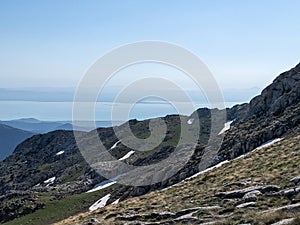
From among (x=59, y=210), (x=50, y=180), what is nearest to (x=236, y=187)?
(x=59, y=210)

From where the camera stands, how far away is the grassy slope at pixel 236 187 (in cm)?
2528

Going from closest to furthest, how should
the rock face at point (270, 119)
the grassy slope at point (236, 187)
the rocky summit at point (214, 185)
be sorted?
the grassy slope at point (236, 187), the rocky summit at point (214, 185), the rock face at point (270, 119)

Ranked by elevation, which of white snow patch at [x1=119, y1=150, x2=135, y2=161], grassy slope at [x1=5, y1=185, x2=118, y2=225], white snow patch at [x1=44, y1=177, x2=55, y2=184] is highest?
white snow patch at [x1=119, y1=150, x2=135, y2=161]

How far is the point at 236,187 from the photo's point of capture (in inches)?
1375

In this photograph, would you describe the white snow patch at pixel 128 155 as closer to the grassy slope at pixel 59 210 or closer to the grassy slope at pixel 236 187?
the grassy slope at pixel 59 210

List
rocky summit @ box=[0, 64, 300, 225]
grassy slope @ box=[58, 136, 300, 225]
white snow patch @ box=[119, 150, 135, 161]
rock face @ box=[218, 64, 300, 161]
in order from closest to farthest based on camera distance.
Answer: grassy slope @ box=[58, 136, 300, 225], rocky summit @ box=[0, 64, 300, 225], rock face @ box=[218, 64, 300, 161], white snow patch @ box=[119, 150, 135, 161]

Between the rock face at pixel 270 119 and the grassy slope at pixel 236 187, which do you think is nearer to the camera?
the grassy slope at pixel 236 187

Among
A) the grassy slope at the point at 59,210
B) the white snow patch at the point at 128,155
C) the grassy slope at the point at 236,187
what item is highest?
the grassy slope at the point at 236,187

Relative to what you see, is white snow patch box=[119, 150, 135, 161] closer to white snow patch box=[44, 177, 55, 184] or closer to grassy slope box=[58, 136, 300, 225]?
white snow patch box=[44, 177, 55, 184]

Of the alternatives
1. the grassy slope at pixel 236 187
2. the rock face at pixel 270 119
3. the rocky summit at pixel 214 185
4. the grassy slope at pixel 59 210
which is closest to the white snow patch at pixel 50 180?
the rocky summit at pixel 214 185

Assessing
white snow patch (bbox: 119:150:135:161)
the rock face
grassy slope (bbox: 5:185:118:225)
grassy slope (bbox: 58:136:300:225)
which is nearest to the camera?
grassy slope (bbox: 58:136:300:225)

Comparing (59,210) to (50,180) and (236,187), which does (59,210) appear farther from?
(50,180)

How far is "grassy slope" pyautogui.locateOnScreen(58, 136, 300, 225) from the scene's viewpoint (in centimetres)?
2528

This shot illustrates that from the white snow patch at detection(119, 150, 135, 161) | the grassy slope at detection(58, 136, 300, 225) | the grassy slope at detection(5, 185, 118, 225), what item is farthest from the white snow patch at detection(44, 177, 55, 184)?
the grassy slope at detection(58, 136, 300, 225)
